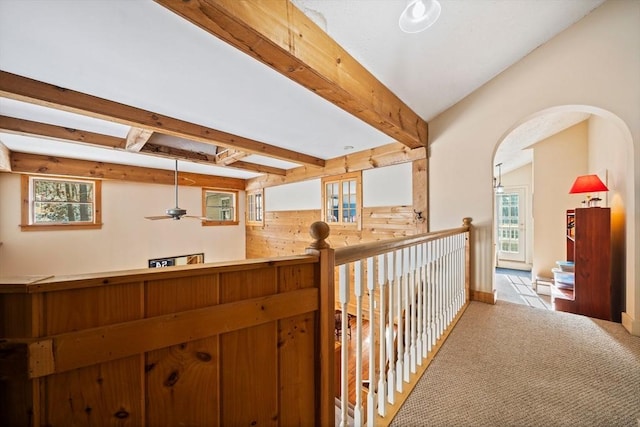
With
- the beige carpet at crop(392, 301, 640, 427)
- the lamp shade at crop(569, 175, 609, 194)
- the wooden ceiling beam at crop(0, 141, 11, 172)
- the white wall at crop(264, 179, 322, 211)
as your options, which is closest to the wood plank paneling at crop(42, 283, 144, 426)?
the beige carpet at crop(392, 301, 640, 427)

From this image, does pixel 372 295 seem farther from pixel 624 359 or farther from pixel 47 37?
pixel 47 37

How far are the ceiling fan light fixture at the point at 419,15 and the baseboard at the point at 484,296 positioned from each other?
263cm

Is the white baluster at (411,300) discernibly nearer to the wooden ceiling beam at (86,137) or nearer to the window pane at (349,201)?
the window pane at (349,201)

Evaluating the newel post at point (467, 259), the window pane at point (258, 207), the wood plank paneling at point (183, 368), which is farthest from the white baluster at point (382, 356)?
the window pane at point (258, 207)

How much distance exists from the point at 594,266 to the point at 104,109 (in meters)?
5.05

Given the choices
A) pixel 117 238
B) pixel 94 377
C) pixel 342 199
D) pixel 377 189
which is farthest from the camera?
pixel 117 238

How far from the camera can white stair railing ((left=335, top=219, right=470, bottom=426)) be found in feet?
3.65

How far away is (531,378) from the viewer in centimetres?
149

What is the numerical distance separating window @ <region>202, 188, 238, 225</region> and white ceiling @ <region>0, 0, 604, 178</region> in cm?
307

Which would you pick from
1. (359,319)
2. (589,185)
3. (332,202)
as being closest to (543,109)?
(589,185)

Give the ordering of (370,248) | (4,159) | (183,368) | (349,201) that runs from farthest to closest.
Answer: (349,201), (4,159), (370,248), (183,368)

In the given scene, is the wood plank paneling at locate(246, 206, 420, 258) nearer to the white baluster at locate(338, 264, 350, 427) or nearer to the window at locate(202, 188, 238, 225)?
the window at locate(202, 188, 238, 225)

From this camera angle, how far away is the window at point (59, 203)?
12.9 ft

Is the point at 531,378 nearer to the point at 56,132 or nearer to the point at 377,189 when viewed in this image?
the point at 377,189
